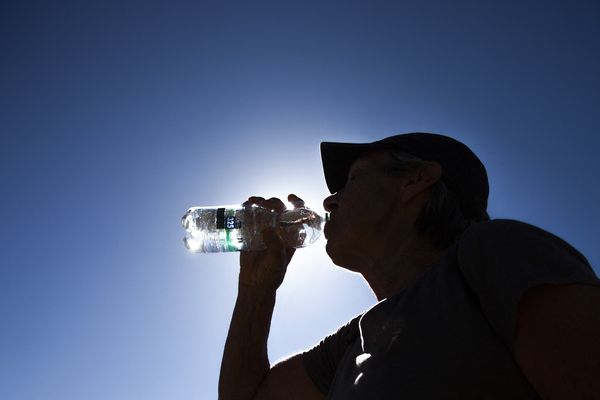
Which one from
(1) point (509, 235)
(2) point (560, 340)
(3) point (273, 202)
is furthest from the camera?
(3) point (273, 202)

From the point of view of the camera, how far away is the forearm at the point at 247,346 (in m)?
2.36

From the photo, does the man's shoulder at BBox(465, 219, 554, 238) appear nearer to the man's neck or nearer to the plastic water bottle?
the man's neck

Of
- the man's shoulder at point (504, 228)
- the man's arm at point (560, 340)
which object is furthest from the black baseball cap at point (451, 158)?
the man's arm at point (560, 340)

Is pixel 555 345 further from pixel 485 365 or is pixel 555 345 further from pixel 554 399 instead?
pixel 485 365

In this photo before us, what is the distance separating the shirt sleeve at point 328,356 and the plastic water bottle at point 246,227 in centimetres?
88

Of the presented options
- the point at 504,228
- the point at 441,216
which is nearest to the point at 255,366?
the point at 441,216

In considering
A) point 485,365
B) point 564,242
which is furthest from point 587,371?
point 564,242

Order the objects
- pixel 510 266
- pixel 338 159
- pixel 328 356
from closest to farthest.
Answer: pixel 510 266
pixel 328 356
pixel 338 159

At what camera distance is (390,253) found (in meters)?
2.16

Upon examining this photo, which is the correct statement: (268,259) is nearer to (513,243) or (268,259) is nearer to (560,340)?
(513,243)

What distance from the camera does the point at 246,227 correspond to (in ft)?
10.9

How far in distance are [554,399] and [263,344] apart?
5.77ft

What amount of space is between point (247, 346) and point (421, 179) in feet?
4.46

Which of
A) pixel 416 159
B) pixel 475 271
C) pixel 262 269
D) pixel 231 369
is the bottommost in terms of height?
pixel 231 369
